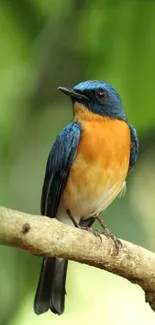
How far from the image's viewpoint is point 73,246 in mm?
2689

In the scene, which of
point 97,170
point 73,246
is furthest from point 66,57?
point 97,170

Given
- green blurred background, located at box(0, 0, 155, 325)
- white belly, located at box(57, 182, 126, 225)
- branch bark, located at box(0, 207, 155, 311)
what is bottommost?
white belly, located at box(57, 182, 126, 225)

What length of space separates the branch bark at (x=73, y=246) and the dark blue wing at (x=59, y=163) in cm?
71

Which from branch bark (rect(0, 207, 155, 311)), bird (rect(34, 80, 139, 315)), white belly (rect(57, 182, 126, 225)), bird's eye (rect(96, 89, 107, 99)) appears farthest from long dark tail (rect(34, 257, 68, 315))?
bird's eye (rect(96, 89, 107, 99))

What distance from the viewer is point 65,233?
8.55ft

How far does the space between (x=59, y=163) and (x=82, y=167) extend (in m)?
0.16

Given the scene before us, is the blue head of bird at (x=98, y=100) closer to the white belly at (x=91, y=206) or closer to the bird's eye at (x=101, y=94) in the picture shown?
the bird's eye at (x=101, y=94)

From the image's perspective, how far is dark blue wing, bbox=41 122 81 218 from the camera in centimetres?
410

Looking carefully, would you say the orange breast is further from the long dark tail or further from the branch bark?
the branch bark

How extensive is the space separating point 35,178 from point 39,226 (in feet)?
5.02

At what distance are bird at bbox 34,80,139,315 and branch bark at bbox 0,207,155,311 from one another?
0.75 metres

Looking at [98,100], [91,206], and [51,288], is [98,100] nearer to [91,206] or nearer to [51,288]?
[91,206]

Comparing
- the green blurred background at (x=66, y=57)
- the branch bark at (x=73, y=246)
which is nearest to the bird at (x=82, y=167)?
the branch bark at (x=73, y=246)

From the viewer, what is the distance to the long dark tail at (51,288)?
4027mm
